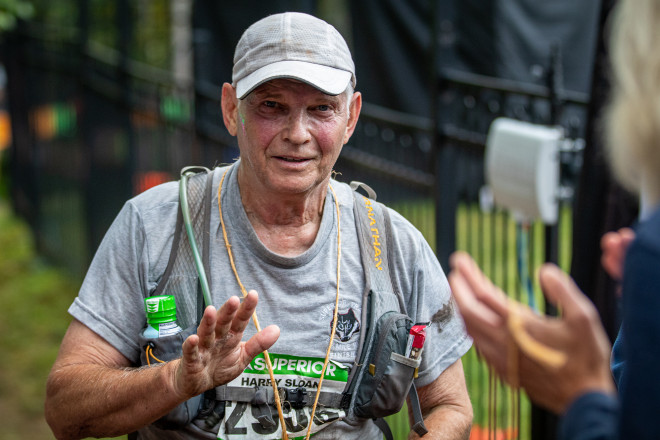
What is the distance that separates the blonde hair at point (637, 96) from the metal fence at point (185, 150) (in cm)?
73

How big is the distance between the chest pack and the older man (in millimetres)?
20

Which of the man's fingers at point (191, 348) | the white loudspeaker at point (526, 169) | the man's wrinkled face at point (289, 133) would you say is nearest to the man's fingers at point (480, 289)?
the man's fingers at point (191, 348)

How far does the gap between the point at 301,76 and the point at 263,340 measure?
0.72m

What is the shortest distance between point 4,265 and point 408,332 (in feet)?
26.3

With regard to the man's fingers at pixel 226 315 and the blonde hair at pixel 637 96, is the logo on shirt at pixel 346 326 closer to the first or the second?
the man's fingers at pixel 226 315

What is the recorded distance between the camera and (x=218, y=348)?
1.94 m

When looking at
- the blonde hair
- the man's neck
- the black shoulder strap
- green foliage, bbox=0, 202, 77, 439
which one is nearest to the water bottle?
the man's neck

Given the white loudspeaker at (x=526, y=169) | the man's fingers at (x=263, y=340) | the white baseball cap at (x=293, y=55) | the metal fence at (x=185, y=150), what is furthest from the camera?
the metal fence at (x=185, y=150)

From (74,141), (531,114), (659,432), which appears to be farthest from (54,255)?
(659,432)

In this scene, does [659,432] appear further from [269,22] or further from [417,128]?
[417,128]

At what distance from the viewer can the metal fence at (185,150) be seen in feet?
13.4

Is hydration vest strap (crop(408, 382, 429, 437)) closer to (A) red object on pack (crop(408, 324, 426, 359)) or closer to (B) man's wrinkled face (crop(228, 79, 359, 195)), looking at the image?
(A) red object on pack (crop(408, 324, 426, 359))

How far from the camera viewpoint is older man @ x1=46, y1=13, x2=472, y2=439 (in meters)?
2.19

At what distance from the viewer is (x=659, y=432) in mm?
1199
